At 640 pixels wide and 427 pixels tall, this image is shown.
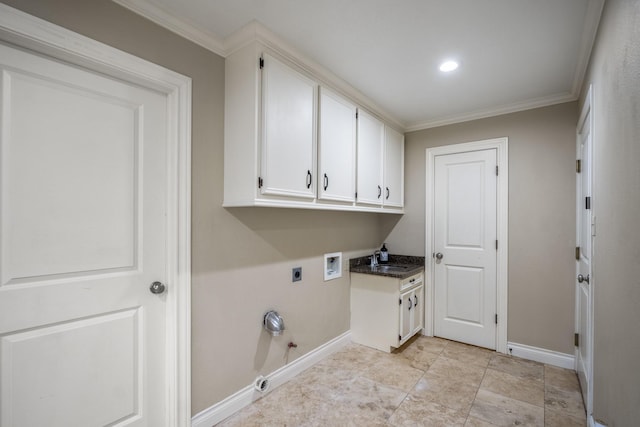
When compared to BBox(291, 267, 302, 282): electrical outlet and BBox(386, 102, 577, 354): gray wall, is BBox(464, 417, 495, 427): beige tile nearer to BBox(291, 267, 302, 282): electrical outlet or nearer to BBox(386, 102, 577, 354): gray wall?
BBox(386, 102, 577, 354): gray wall

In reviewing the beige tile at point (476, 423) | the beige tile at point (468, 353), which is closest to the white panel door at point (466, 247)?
the beige tile at point (468, 353)

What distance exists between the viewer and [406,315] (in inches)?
115

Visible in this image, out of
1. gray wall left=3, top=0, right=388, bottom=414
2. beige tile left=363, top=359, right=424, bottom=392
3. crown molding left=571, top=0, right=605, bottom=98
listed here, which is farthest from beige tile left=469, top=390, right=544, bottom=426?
crown molding left=571, top=0, right=605, bottom=98

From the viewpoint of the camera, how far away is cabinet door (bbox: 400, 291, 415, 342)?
282 cm

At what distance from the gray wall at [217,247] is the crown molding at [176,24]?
0.03 meters

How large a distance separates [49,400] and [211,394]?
0.80 m

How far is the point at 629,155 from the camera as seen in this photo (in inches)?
39.6

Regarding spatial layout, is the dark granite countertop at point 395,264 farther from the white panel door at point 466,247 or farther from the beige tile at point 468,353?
the beige tile at point 468,353

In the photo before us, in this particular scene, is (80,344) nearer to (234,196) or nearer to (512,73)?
(234,196)

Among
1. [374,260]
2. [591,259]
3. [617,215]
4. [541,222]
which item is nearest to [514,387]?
[591,259]

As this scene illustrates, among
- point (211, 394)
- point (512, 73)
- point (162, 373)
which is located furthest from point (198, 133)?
point (512, 73)

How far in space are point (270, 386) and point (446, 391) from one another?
1.33 m

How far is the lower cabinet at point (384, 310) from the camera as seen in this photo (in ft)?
9.17

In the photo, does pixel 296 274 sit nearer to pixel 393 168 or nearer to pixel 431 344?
pixel 393 168
